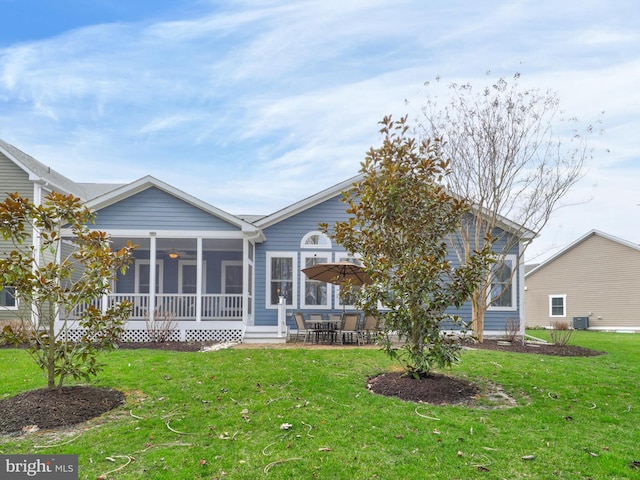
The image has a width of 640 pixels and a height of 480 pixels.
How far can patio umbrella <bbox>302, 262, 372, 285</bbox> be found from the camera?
11.2 metres

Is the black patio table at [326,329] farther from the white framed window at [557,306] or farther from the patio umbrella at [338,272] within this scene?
the white framed window at [557,306]

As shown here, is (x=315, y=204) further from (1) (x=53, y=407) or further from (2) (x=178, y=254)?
(1) (x=53, y=407)

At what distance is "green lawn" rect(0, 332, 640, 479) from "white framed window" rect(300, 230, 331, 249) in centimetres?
642

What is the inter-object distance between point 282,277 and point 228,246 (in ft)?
9.00

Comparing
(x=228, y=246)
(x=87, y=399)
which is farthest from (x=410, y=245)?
(x=228, y=246)

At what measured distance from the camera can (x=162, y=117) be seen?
16.1 metres

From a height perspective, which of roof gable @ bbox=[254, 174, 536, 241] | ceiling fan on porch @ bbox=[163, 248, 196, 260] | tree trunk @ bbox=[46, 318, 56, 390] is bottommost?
tree trunk @ bbox=[46, 318, 56, 390]

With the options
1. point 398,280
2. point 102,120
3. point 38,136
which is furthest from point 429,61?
point 38,136

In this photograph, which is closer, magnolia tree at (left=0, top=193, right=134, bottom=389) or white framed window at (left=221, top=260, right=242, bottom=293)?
magnolia tree at (left=0, top=193, right=134, bottom=389)

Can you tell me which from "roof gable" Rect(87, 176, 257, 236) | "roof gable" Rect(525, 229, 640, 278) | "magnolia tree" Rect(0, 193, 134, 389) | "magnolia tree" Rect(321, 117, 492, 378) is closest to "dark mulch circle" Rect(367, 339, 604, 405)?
"magnolia tree" Rect(321, 117, 492, 378)

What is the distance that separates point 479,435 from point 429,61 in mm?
11819

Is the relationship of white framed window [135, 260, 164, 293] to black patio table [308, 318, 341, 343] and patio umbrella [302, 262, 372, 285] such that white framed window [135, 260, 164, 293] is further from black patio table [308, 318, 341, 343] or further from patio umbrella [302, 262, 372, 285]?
patio umbrella [302, 262, 372, 285]

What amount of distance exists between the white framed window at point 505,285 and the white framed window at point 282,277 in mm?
5974

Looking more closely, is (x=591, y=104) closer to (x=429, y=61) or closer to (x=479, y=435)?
(x=429, y=61)
